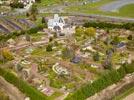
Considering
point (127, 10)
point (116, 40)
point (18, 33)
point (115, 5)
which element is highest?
point (116, 40)

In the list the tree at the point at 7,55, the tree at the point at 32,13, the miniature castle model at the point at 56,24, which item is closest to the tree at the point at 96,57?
the tree at the point at 7,55

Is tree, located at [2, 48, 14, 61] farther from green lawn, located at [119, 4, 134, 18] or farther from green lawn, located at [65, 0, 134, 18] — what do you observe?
green lawn, located at [119, 4, 134, 18]

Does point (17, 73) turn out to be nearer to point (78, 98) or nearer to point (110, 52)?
point (78, 98)

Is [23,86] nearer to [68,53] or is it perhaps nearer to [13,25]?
[68,53]

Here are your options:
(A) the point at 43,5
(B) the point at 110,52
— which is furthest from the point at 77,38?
(A) the point at 43,5

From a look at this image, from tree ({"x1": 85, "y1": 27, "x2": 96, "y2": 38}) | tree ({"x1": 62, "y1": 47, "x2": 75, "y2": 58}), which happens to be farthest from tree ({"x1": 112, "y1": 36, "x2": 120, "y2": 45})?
tree ({"x1": 62, "y1": 47, "x2": 75, "y2": 58})

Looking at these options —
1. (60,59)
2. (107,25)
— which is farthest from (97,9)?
(60,59)
